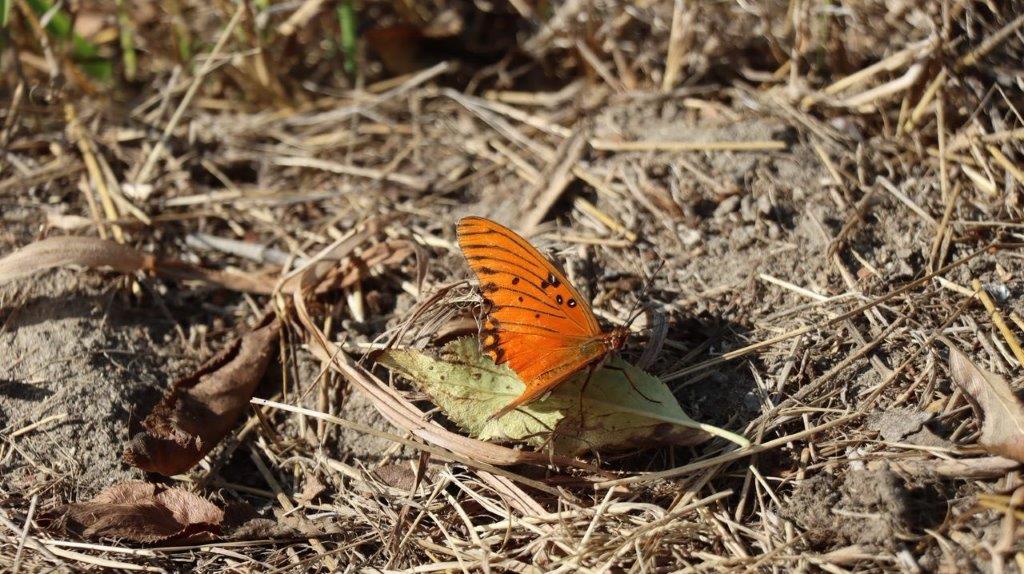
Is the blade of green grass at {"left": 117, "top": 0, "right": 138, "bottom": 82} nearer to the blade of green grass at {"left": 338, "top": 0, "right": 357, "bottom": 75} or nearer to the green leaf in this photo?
the blade of green grass at {"left": 338, "top": 0, "right": 357, "bottom": 75}

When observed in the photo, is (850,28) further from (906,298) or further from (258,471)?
(258,471)

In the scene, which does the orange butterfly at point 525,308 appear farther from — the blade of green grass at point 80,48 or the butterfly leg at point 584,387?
the blade of green grass at point 80,48

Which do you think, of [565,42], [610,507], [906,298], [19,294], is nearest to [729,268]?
[906,298]

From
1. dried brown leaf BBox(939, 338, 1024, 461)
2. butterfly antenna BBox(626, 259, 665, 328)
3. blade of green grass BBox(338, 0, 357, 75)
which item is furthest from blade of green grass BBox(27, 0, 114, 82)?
dried brown leaf BBox(939, 338, 1024, 461)

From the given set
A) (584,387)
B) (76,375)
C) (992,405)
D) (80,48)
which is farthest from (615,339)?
(80,48)

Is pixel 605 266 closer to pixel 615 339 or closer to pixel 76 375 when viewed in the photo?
pixel 615 339

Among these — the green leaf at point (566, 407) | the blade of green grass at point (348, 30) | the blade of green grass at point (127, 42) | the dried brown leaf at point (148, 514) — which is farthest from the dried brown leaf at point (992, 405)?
the blade of green grass at point (127, 42)
